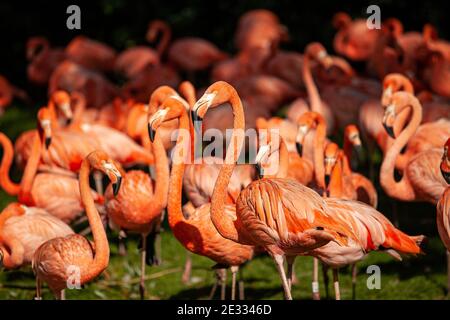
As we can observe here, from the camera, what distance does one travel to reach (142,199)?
20.9 feet

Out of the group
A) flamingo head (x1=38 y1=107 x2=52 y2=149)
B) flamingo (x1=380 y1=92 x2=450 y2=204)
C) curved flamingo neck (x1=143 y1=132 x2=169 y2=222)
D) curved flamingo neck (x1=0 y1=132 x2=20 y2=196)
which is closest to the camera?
curved flamingo neck (x1=143 y1=132 x2=169 y2=222)

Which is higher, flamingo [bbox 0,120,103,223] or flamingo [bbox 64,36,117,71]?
flamingo [bbox 64,36,117,71]

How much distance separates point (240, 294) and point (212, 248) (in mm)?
838

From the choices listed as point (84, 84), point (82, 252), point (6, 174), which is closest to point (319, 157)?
point (82, 252)

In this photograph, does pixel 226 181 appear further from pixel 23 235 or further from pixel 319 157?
pixel 23 235

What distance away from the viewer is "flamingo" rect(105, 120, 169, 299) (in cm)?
633

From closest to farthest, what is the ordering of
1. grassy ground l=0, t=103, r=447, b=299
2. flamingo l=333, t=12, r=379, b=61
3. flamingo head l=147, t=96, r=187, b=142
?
flamingo head l=147, t=96, r=187, b=142
grassy ground l=0, t=103, r=447, b=299
flamingo l=333, t=12, r=379, b=61

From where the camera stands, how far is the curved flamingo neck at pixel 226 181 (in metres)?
5.30

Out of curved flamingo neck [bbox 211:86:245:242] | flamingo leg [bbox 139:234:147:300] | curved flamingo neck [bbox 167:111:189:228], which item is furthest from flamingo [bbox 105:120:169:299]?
curved flamingo neck [bbox 211:86:245:242]

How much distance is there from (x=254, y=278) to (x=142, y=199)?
1.34m

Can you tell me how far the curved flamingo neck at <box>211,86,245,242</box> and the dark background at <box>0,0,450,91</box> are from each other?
284 inches

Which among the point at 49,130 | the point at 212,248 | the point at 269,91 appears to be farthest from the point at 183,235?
the point at 269,91

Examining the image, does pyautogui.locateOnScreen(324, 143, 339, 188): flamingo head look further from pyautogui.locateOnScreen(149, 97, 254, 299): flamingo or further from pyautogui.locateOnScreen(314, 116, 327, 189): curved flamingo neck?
pyautogui.locateOnScreen(149, 97, 254, 299): flamingo

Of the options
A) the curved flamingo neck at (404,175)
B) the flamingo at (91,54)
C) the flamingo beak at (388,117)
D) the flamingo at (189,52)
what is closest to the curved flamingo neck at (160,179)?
the flamingo beak at (388,117)
